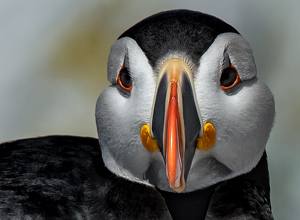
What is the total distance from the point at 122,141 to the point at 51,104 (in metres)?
2.48

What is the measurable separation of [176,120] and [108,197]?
465mm

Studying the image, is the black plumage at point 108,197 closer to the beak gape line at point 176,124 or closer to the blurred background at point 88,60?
the beak gape line at point 176,124

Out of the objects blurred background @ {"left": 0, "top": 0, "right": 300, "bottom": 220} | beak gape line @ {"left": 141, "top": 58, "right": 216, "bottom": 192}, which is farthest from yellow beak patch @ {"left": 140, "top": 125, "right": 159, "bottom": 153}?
blurred background @ {"left": 0, "top": 0, "right": 300, "bottom": 220}

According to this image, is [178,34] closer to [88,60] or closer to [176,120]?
[176,120]

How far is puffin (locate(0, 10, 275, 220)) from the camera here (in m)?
1.20

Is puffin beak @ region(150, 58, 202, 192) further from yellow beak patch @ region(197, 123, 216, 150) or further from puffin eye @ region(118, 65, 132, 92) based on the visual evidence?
puffin eye @ region(118, 65, 132, 92)

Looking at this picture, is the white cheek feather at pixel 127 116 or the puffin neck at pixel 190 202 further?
the puffin neck at pixel 190 202

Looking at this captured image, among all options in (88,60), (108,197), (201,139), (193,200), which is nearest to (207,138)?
(201,139)

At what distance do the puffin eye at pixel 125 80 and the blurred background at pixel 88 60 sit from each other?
79.7 inches

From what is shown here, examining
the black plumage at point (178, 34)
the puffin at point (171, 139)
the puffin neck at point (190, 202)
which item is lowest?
the puffin neck at point (190, 202)

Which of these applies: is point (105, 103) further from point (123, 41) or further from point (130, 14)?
point (130, 14)

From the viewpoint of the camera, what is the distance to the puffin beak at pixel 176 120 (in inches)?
44.0

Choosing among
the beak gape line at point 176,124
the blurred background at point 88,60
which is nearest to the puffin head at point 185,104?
the beak gape line at point 176,124

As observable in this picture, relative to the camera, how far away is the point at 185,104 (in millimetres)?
1164
